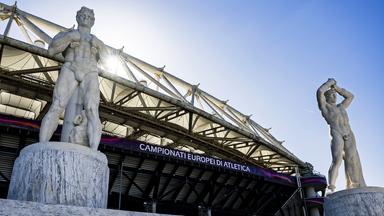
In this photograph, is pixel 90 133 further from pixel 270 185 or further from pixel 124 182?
pixel 270 185

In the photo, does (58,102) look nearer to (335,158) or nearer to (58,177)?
(58,177)

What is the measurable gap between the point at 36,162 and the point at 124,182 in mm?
14502

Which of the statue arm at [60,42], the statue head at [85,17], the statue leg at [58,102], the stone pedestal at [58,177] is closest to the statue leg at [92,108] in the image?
the statue leg at [58,102]

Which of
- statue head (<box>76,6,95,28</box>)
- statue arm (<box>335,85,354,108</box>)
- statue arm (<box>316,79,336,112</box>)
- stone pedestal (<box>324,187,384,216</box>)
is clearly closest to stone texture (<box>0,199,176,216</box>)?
statue head (<box>76,6,95,28</box>)

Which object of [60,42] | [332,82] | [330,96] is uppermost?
[332,82]

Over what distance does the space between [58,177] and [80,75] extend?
2411 mm

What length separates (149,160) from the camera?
2002 cm

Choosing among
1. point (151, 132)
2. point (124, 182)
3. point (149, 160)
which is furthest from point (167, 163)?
point (151, 132)

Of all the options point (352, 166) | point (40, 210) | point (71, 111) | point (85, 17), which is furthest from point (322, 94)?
point (40, 210)

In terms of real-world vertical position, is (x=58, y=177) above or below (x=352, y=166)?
below

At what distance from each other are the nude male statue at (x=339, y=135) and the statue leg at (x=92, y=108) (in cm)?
603

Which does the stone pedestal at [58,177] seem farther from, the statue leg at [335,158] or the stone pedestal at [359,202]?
the statue leg at [335,158]

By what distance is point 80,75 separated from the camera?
25.2ft

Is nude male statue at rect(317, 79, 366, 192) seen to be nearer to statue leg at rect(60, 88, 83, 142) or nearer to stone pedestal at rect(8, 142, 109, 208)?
stone pedestal at rect(8, 142, 109, 208)
